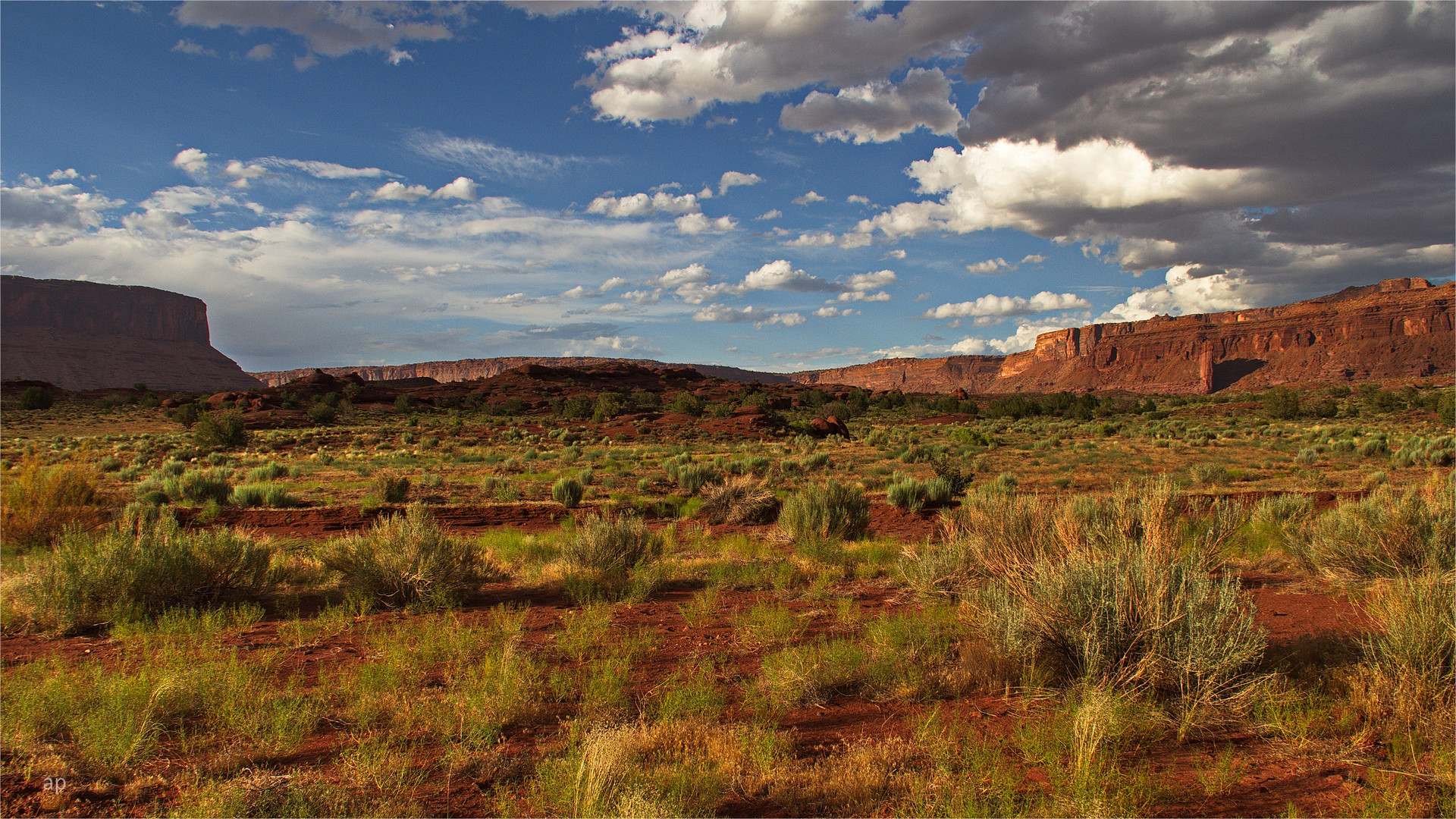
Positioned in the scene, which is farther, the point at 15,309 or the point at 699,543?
the point at 15,309

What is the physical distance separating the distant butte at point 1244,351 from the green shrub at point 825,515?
9588 cm

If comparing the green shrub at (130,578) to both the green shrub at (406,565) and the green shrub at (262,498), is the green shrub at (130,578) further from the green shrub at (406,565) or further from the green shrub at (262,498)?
the green shrub at (262,498)

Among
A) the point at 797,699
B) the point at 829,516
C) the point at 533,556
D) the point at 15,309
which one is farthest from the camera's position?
the point at 15,309

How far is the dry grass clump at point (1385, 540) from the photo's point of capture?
6492 mm

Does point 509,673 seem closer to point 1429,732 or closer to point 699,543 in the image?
point 1429,732

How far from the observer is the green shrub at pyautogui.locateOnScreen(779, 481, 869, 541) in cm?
1002

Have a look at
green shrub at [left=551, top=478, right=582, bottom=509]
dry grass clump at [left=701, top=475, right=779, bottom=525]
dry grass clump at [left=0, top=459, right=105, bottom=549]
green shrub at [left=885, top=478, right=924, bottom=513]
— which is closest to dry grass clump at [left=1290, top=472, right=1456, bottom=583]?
green shrub at [left=885, top=478, right=924, bottom=513]

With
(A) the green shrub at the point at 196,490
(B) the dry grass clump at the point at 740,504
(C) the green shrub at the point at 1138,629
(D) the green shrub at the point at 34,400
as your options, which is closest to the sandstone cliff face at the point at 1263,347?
(B) the dry grass clump at the point at 740,504

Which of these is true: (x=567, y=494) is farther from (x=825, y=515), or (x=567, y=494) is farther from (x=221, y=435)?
(x=221, y=435)

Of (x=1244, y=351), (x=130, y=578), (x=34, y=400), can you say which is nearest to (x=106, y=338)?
(x=34, y=400)

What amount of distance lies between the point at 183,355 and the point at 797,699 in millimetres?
179533

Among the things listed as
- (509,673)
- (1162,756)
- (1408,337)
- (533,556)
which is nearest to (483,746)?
(509,673)

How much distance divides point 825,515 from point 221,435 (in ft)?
117

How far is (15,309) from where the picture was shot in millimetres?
128875
